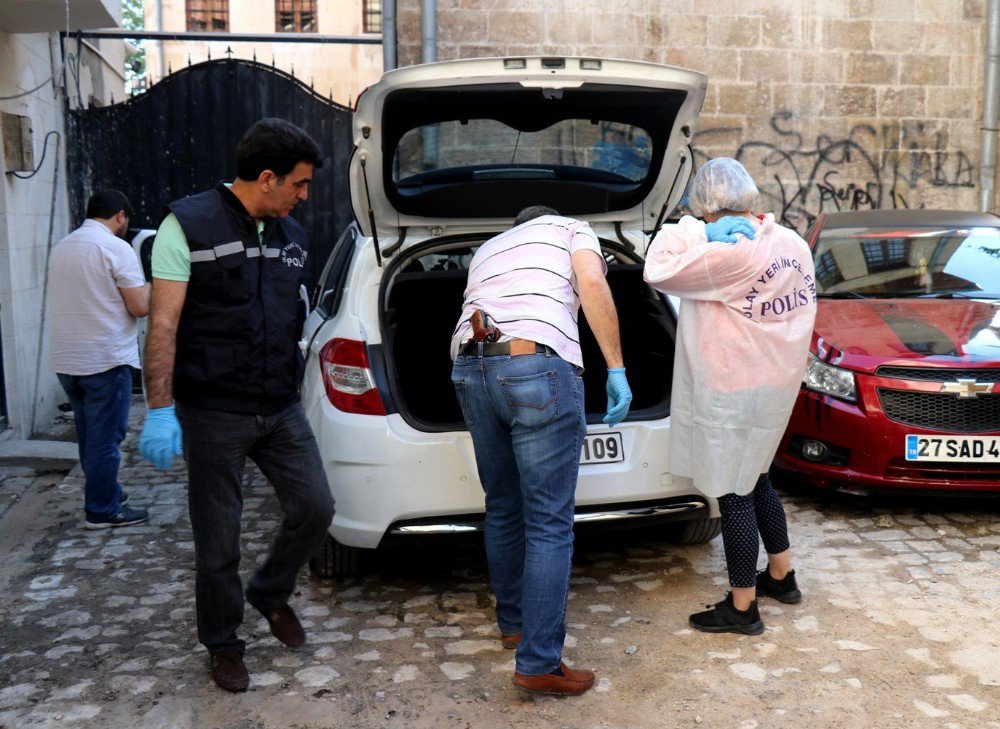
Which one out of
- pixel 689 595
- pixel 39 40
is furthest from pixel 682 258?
pixel 39 40

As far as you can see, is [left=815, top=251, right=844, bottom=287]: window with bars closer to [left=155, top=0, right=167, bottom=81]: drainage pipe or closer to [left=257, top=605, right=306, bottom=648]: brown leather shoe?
[left=257, top=605, right=306, bottom=648]: brown leather shoe

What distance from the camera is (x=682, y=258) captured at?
371cm

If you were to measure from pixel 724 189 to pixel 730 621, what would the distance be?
160cm

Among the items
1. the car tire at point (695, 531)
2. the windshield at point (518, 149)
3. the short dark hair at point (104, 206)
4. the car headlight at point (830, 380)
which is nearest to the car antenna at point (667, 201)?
the windshield at point (518, 149)

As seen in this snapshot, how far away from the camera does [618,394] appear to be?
3625 millimetres

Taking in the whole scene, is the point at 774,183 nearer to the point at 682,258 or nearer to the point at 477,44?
the point at 477,44

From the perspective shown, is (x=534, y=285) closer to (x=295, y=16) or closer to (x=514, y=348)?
(x=514, y=348)

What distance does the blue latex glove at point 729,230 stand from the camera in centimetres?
371

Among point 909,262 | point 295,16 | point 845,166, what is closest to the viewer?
point 909,262

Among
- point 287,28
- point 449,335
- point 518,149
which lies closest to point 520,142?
point 518,149

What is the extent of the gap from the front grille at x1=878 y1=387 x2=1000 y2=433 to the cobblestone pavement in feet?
1.69

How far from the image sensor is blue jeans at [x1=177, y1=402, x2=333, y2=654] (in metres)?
3.44

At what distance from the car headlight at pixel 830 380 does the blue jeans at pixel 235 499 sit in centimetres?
274

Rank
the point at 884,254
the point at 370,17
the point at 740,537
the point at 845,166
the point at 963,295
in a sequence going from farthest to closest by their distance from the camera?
1. the point at 370,17
2. the point at 845,166
3. the point at 884,254
4. the point at 963,295
5. the point at 740,537
